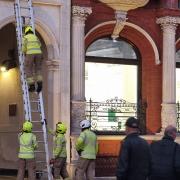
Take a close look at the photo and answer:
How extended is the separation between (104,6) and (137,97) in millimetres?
2993

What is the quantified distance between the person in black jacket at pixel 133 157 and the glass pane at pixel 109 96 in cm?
870

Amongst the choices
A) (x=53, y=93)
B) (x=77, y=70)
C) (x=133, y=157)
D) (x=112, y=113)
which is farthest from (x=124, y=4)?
(x=133, y=157)

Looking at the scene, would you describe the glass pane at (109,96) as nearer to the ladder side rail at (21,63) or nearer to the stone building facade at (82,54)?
the stone building facade at (82,54)

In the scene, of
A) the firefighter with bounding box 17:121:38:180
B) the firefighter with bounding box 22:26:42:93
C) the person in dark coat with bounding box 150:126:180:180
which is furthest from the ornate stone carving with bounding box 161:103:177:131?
the person in dark coat with bounding box 150:126:180:180

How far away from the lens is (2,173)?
17.3 metres

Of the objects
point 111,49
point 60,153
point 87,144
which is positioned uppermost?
point 111,49

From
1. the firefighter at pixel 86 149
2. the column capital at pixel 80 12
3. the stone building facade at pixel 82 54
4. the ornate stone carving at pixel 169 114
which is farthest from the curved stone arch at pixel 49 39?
the ornate stone carving at pixel 169 114

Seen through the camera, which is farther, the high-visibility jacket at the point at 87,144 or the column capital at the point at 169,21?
the column capital at the point at 169,21

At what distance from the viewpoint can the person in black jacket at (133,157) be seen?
7.82 meters

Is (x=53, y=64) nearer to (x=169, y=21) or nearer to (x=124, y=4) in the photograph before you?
(x=124, y=4)

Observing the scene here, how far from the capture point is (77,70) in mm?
15562

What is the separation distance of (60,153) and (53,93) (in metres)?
2.18

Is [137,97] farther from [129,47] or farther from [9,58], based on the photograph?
[9,58]

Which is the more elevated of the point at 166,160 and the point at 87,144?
the point at 166,160
